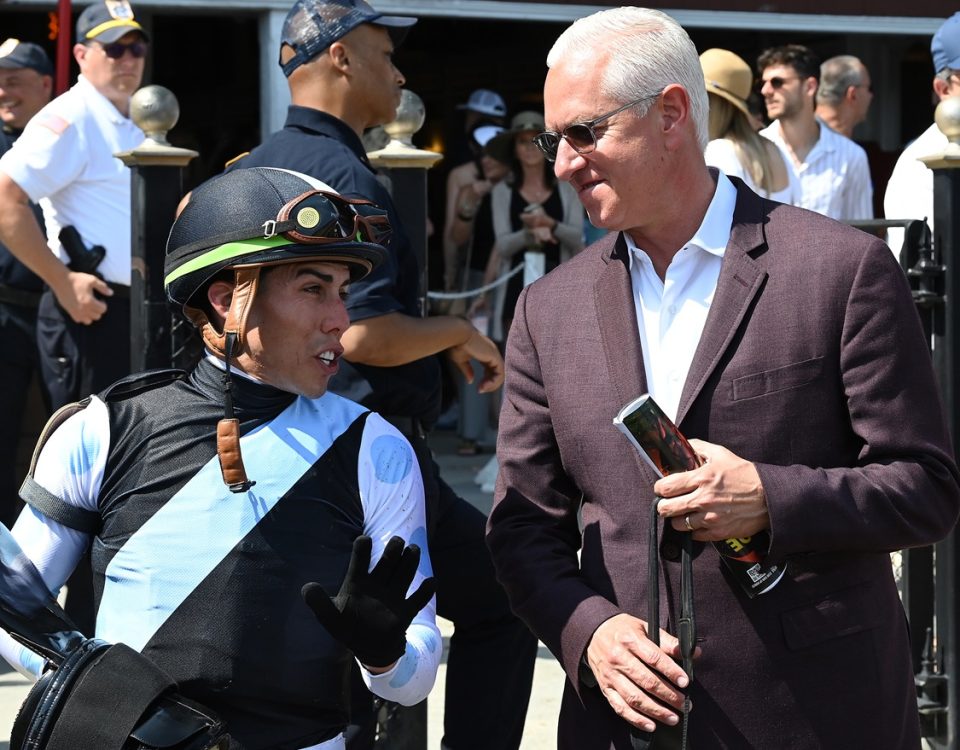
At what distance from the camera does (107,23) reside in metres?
5.96

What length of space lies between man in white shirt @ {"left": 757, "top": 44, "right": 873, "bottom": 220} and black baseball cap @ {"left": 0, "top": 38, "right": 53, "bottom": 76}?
345 centimetres

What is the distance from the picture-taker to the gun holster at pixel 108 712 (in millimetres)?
2209

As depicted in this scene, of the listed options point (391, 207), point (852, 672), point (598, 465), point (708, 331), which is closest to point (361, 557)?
point (598, 465)

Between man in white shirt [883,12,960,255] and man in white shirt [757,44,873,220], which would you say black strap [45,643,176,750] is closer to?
man in white shirt [883,12,960,255]

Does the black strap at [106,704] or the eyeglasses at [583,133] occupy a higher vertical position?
the eyeglasses at [583,133]

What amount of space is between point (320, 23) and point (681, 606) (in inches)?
89.4

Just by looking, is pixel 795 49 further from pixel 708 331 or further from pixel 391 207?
pixel 708 331

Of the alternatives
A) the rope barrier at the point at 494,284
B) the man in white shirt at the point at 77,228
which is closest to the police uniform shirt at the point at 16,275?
the man in white shirt at the point at 77,228

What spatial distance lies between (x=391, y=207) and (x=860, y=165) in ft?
13.0

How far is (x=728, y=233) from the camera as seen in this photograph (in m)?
2.54

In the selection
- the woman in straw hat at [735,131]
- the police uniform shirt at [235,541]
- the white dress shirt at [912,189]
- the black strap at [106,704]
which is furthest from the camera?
the woman in straw hat at [735,131]

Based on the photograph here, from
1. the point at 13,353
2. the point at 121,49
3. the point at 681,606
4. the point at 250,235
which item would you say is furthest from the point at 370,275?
the point at 121,49

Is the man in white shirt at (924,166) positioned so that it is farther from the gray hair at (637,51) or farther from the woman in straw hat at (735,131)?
the gray hair at (637,51)

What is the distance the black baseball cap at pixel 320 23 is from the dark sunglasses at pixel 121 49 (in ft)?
6.09
